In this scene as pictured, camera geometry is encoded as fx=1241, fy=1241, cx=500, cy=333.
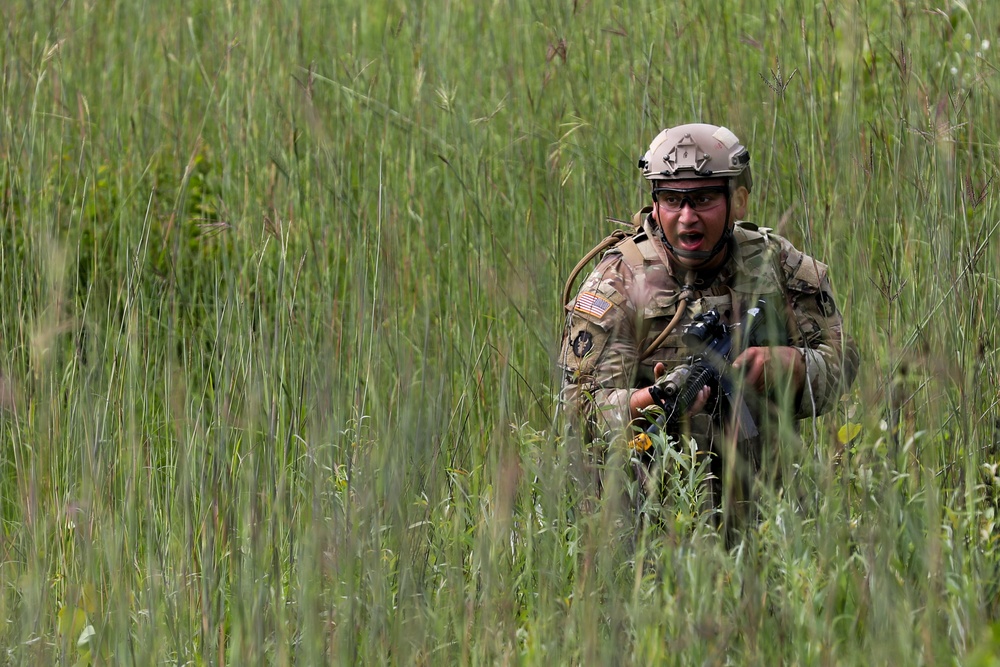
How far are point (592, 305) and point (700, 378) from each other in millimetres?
353

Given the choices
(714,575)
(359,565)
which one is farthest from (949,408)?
(359,565)

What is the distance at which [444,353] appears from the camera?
2.50 m

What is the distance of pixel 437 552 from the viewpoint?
7.26 ft

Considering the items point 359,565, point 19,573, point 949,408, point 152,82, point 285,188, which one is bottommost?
point 19,573

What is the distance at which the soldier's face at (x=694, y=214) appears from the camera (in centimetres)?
264

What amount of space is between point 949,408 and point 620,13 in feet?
6.23

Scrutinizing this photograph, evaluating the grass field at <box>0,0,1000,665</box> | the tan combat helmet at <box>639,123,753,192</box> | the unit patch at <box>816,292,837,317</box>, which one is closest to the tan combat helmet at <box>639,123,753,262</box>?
the tan combat helmet at <box>639,123,753,192</box>

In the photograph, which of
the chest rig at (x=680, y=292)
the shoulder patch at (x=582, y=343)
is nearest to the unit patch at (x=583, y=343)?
the shoulder patch at (x=582, y=343)

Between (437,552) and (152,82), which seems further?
(152,82)

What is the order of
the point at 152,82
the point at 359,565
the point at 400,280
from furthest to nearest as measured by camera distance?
the point at 152,82
the point at 400,280
the point at 359,565

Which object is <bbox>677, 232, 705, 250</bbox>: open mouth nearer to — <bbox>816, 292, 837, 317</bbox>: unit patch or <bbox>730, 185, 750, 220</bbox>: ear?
<bbox>730, 185, 750, 220</bbox>: ear

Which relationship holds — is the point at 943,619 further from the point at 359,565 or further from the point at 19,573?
the point at 19,573

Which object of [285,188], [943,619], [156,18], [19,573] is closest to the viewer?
[943,619]

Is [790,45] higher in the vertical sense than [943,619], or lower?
higher
